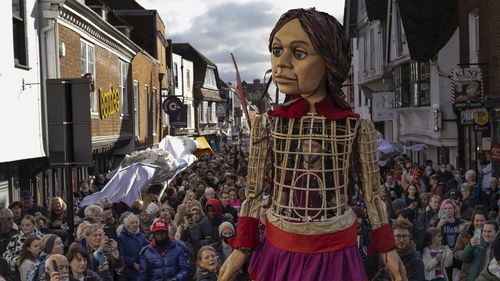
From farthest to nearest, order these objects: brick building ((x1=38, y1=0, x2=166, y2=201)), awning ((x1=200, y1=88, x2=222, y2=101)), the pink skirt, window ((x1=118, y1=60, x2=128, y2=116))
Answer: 1. awning ((x1=200, y1=88, x2=222, y2=101))
2. window ((x1=118, y1=60, x2=128, y2=116))
3. brick building ((x1=38, y1=0, x2=166, y2=201))
4. the pink skirt

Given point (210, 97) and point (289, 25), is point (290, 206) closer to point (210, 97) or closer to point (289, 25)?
point (289, 25)

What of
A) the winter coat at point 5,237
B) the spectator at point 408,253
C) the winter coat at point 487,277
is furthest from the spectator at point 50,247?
the winter coat at point 487,277

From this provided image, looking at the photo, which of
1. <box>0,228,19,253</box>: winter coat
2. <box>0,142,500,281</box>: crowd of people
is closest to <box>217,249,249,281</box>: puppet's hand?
<box>0,142,500,281</box>: crowd of people

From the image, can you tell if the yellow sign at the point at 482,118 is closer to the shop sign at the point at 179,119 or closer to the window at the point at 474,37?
the window at the point at 474,37

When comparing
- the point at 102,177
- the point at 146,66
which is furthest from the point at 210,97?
the point at 102,177

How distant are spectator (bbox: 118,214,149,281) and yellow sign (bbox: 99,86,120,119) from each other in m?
11.3

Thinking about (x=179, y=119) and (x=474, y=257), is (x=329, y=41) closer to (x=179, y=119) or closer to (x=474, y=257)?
(x=474, y=257)

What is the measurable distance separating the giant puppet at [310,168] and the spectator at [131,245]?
4.51m

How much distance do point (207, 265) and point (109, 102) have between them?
47.4 feet

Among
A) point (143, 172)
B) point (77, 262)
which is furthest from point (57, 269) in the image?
point (143, 172)

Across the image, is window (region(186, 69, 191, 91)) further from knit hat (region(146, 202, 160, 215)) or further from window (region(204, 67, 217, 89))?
knit hat (region(146, 202, 160, 215))

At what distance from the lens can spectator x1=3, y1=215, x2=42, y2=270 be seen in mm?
8079

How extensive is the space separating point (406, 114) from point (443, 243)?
20.1m

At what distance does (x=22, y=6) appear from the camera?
13477 millimetres
